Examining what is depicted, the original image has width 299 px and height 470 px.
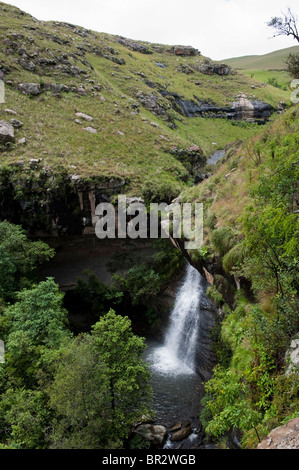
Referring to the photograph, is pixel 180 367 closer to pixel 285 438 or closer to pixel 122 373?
pixel 122 373

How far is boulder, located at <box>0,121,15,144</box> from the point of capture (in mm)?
24337

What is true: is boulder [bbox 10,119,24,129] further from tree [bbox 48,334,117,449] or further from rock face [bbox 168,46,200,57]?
rock face [bbox 168,46,200,57]

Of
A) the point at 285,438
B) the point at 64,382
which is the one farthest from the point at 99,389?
the point at 285,438

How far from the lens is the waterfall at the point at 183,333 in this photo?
18.5 metres

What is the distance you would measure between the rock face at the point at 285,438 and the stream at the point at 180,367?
8.63 metres

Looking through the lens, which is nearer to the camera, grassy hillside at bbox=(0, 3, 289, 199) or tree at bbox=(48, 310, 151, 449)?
tree at bbox=(48, 310, 151, 449)

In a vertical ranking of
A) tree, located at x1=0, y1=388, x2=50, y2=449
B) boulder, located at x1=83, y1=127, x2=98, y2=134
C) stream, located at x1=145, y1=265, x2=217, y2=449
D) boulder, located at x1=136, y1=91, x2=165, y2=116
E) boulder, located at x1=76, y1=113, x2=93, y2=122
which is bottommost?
stream, located at x1=145, y1=265, x2=217, y2=449

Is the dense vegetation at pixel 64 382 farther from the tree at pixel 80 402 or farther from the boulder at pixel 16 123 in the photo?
the boulder at pixel 16 123

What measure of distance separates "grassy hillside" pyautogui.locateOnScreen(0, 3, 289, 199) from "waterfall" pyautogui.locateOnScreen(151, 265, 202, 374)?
8.23 m

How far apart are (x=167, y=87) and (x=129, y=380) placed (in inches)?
2132

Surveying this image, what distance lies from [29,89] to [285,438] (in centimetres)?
3632

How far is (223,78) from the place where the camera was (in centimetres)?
6531

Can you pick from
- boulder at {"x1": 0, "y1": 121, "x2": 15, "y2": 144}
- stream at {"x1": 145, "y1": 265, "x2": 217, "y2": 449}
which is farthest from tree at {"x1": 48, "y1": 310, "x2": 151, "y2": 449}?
boulder at {"x1": 0, "y1": 121, "x2": 15, "y2": 144}

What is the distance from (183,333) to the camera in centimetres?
1966
